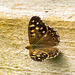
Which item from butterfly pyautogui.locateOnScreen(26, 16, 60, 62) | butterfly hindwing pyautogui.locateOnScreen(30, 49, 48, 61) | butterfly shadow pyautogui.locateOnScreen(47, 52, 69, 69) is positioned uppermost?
butterfly pyautogui.locateOnScreen(26, 16, 60, 62)

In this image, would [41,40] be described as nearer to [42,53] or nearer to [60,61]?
[42,53]

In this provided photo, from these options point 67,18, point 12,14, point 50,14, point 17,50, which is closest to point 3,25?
point 12,14

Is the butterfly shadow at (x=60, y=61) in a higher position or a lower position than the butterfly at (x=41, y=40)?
lower

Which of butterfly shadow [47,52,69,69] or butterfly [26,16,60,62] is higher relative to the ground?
butterfly [26,16,60,62]

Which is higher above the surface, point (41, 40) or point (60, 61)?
point (41, 40)

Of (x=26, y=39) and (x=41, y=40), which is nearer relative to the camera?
(x=26, y=39)

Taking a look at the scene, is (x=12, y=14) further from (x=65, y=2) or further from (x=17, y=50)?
(x=65, y=2)

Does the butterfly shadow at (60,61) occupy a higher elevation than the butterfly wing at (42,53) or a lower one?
lower

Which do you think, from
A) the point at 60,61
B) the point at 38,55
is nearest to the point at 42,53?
the point at 38,55

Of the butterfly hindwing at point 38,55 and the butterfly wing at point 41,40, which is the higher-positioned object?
the butterfly wing at point 41,40

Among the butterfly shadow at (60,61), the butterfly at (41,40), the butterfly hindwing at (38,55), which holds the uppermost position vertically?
the butterfly at (41,40)
